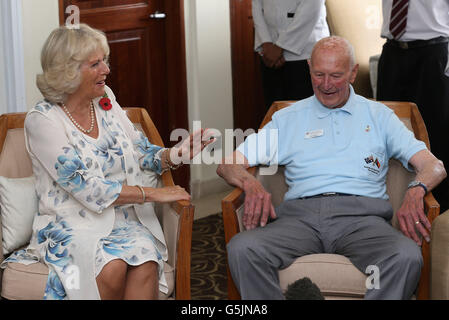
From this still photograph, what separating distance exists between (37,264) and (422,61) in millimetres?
2353

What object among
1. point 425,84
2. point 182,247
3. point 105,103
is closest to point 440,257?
point 182,247

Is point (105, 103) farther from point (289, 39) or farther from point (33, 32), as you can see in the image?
point (289, 39)

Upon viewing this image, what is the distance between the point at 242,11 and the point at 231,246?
9.63 ft

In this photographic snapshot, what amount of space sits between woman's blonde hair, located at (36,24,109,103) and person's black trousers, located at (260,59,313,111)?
73.4 inches

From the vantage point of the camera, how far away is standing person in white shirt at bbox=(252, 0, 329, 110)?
4.25m

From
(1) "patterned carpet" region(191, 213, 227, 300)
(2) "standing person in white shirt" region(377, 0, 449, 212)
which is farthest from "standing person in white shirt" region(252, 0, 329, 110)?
(1) "patterned carpet" region(191, 213, 227, 300)

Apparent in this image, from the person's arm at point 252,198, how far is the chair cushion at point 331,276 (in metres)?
0.24

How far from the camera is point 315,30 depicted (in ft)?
14.1

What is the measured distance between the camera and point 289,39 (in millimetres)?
4254

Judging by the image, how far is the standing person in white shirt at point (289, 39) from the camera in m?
4.25

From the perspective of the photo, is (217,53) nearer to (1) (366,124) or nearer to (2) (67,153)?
(1) (366,124)

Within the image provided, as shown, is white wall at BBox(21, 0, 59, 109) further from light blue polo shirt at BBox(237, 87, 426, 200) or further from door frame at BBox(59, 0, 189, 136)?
light blue polo shirt at BBox(237, 87, 426, 200)

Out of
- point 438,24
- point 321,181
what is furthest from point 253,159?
point 438,24
